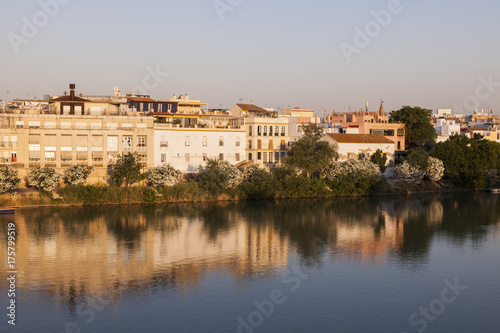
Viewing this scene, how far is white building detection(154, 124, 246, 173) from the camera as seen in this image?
62.6 metres

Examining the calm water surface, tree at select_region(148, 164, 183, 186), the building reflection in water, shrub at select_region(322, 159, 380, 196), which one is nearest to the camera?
the calm water surface

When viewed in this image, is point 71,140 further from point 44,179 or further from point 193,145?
point 193,145

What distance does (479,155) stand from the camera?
236ft

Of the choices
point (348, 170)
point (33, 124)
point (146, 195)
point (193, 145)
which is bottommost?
point (146, 195)

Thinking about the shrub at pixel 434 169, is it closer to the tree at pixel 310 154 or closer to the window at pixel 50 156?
the tree at pixel 310 154

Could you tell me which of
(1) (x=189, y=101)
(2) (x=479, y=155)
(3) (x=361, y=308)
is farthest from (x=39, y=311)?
(2) (x=479, y=155)

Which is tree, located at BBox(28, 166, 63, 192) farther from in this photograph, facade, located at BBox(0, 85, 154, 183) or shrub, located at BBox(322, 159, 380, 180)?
shrub, located at BBox(322, 159, 380, 180)

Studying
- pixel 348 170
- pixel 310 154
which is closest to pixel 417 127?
pixel 348 170

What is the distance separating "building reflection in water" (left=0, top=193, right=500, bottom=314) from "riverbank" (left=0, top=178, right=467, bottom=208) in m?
1.88

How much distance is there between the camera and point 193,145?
64.2 meters

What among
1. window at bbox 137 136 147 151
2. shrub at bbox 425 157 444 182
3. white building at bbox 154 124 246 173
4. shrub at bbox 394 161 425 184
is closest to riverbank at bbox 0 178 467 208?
shrub at bbox 394 161 425 184

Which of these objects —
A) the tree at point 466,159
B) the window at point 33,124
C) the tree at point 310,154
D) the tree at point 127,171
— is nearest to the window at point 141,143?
the tree at point 127,171

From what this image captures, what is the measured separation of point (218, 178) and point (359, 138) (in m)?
22.4

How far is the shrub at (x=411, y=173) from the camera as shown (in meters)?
68.2
